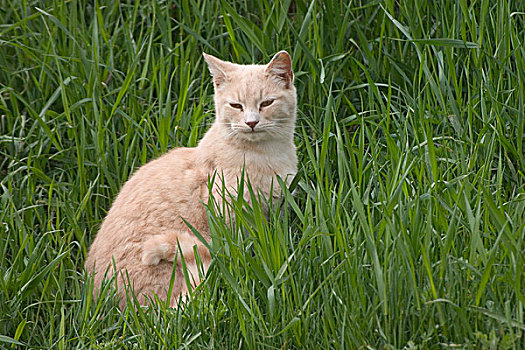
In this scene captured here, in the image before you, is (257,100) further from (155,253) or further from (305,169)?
(155,253)

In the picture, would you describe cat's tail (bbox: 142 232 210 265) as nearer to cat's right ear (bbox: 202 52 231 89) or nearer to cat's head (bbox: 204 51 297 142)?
cat's head (bbox: 204 51 297 142)

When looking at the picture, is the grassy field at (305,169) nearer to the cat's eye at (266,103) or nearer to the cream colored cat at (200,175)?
the cream colored cat at (200,175)

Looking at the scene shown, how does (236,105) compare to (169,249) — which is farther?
(236,105)

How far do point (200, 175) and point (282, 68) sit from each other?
680 millimetres

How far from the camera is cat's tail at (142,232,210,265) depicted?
351cm

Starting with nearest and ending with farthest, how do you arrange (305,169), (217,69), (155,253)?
(155,253) < (305,169) < (217,69)

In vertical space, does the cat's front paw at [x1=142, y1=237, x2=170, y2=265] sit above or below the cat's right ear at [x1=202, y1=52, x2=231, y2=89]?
below

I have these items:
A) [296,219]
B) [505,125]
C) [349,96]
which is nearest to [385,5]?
[349,96]

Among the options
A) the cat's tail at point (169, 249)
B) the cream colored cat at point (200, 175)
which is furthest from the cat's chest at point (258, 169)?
the cat's tail at point (169, 249)

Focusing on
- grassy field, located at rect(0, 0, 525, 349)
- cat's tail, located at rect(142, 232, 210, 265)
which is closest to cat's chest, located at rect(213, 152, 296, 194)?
grassy field, located at rect(0, 0, 525, 349)

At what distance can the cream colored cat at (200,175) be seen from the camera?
3572mm

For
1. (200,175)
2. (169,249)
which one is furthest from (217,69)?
(169,249)

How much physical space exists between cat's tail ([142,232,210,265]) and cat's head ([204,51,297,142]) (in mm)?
611

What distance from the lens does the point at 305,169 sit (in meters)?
3.74
